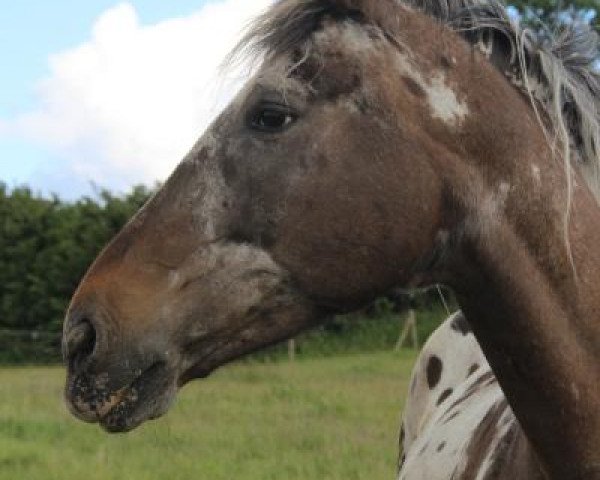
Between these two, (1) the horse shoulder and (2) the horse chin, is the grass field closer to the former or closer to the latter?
(1) the horse shoulder

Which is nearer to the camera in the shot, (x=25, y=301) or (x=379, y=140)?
(x=379, y=140)

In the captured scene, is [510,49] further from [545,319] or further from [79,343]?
[79,343]

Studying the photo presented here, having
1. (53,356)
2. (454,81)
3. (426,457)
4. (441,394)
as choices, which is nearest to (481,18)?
(454,81)

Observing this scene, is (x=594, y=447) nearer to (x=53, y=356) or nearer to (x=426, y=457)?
(x=426, y=457)

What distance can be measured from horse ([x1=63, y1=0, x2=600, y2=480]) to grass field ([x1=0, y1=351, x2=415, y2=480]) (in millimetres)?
3315

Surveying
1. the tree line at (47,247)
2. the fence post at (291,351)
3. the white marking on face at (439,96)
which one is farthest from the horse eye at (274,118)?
the tree line at (47,247)

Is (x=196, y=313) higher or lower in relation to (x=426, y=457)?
higher

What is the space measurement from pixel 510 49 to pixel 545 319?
67 cm

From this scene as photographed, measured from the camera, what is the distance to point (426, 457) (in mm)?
3434

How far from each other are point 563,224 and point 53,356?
20.0m

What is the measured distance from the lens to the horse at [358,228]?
→ 222 cm

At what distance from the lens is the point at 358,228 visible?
7.45 feet

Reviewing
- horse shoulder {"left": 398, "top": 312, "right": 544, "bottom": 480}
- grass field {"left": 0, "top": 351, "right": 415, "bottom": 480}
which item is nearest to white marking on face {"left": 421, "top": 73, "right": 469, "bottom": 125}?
horse shoulder {"left": 398, "top": 312, "right": 544, "bottom": 480}

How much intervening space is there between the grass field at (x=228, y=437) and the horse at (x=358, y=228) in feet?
10.9
